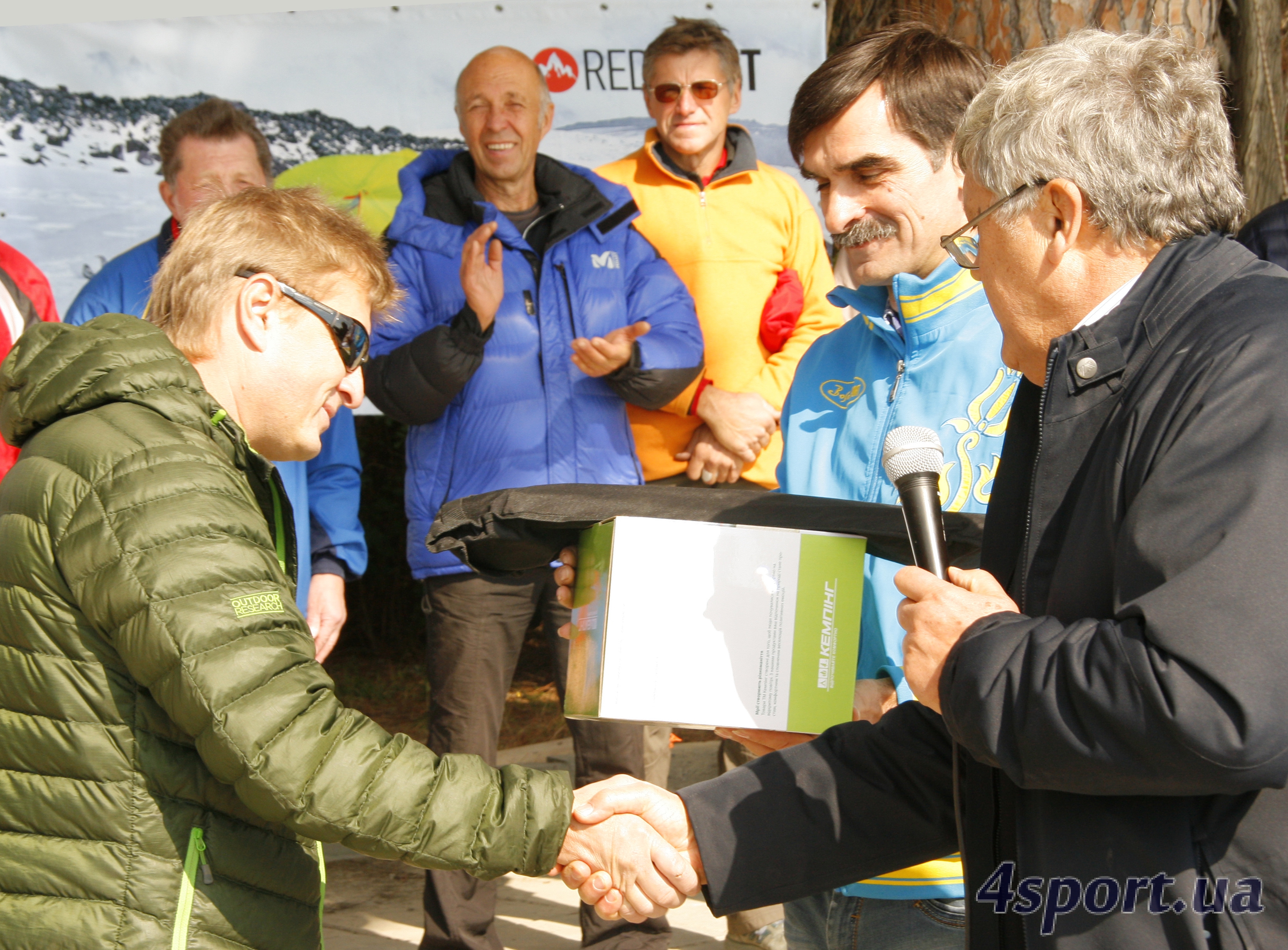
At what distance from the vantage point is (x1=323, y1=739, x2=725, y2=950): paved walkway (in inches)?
171

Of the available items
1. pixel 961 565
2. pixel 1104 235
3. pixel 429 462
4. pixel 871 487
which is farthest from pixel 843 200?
pixel 429 462

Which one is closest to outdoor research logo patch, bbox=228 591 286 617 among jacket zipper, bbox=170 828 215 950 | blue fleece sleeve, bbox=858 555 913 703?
jacket zipper, bbox=170 828 215 950

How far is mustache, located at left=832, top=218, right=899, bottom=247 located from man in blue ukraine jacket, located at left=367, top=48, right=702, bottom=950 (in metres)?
1.42

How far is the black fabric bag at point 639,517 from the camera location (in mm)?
2186

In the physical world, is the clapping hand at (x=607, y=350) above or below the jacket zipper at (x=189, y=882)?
above

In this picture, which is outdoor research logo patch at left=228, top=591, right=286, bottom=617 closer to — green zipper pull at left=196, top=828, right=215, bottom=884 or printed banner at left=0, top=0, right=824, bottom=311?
green zipper pull at left=196, top=828, right=215, bottom=884

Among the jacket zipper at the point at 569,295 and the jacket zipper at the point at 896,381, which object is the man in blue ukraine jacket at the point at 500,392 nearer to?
the jacket zipper at the point at 569,295

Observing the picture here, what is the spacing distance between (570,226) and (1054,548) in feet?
9.67

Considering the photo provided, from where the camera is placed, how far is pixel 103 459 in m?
1.81

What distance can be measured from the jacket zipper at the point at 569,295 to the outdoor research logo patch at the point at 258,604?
237cm

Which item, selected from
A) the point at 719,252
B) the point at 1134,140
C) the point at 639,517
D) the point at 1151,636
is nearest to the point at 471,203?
the point at 719,252

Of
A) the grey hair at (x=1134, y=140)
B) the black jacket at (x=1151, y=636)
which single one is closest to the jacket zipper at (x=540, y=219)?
the grey hair at (x=1134, y=140)

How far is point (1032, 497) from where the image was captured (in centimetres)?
163

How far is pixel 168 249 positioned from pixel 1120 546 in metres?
3.51
